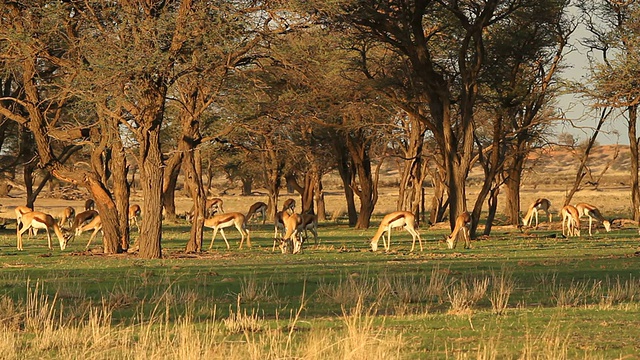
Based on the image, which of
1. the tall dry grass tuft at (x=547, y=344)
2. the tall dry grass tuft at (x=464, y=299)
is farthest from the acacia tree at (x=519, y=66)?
the tall dry grass tuft at (x=547, y=344)

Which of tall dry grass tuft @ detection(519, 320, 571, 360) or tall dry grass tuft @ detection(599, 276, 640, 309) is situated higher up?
tall dry grass tuft @ detection(599, 276, 640, 309)

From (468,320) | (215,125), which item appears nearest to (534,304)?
(468,320)

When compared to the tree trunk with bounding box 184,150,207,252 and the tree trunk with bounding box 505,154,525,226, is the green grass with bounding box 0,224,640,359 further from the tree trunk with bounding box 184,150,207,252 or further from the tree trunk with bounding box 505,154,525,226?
the tree trunk with bounding box 505,154,525,226

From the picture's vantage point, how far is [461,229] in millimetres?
31062

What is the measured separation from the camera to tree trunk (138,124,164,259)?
24.7 metres

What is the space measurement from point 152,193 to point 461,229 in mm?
10325

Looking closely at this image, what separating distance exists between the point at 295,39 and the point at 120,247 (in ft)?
22.6

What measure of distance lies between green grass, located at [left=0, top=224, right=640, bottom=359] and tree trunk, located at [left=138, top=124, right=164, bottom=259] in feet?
2.45

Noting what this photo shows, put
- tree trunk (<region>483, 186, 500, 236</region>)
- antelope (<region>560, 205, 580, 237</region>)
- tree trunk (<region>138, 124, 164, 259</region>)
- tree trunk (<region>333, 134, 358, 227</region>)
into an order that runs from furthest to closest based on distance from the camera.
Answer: tree trunk (<region>333, 134, 358, 227</region>)
tree trunk (<region>483, 186, 500, 236</region>)
antelope (<region>560, 205, 580, 237</region>)
tree trunk (<region>138, 124, 164, 259</region>)

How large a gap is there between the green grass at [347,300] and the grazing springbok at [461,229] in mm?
806

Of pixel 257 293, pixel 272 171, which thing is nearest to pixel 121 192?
pixel 257 293

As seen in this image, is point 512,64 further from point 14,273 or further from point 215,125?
point 14,273

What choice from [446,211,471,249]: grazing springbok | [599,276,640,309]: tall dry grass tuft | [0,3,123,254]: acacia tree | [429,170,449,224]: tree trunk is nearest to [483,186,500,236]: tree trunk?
[446,211,471,249]: grazing springbok

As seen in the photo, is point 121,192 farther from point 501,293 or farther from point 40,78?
point 501,293
